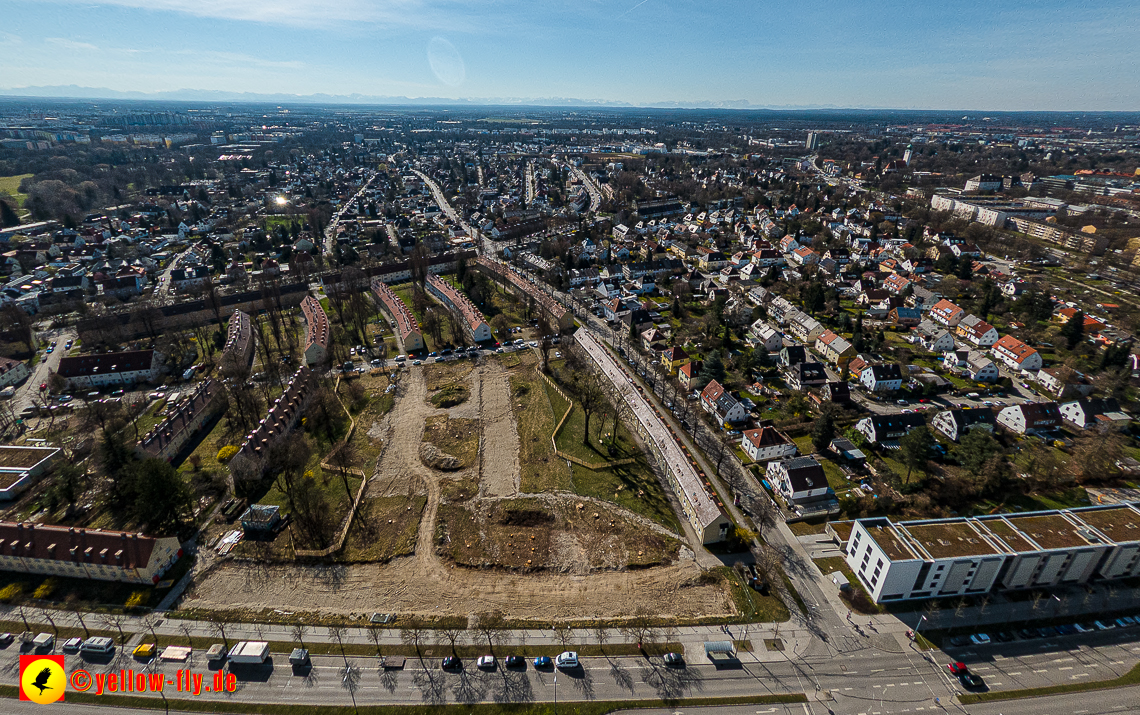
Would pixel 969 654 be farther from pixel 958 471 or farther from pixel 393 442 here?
pixel 393 442

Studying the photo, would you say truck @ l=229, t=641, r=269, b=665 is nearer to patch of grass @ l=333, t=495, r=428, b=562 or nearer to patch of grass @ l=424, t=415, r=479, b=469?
patch of grass @ l=333, t=495, r=428, b=562

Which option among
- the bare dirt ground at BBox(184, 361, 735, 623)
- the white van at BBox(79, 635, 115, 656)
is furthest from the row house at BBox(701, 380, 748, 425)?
the white van at BBox(79, 635, 115, 656)

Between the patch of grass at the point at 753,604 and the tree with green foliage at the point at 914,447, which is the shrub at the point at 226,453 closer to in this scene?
the patch of grass at the point at 753,604

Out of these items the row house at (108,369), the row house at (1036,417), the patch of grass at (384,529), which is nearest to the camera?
the patch of grass at (384,529)

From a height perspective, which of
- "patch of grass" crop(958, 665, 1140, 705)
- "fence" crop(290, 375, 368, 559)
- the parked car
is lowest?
"fence" crop(290, 375, 368, 559)

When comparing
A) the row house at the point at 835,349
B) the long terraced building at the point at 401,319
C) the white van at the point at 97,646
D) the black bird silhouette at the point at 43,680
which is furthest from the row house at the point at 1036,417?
the black bird silhouette at the point at 43,680

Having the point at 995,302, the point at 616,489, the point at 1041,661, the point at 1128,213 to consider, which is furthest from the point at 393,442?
the point at 1128,213

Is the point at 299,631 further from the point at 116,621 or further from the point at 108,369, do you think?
the point at 108,369
